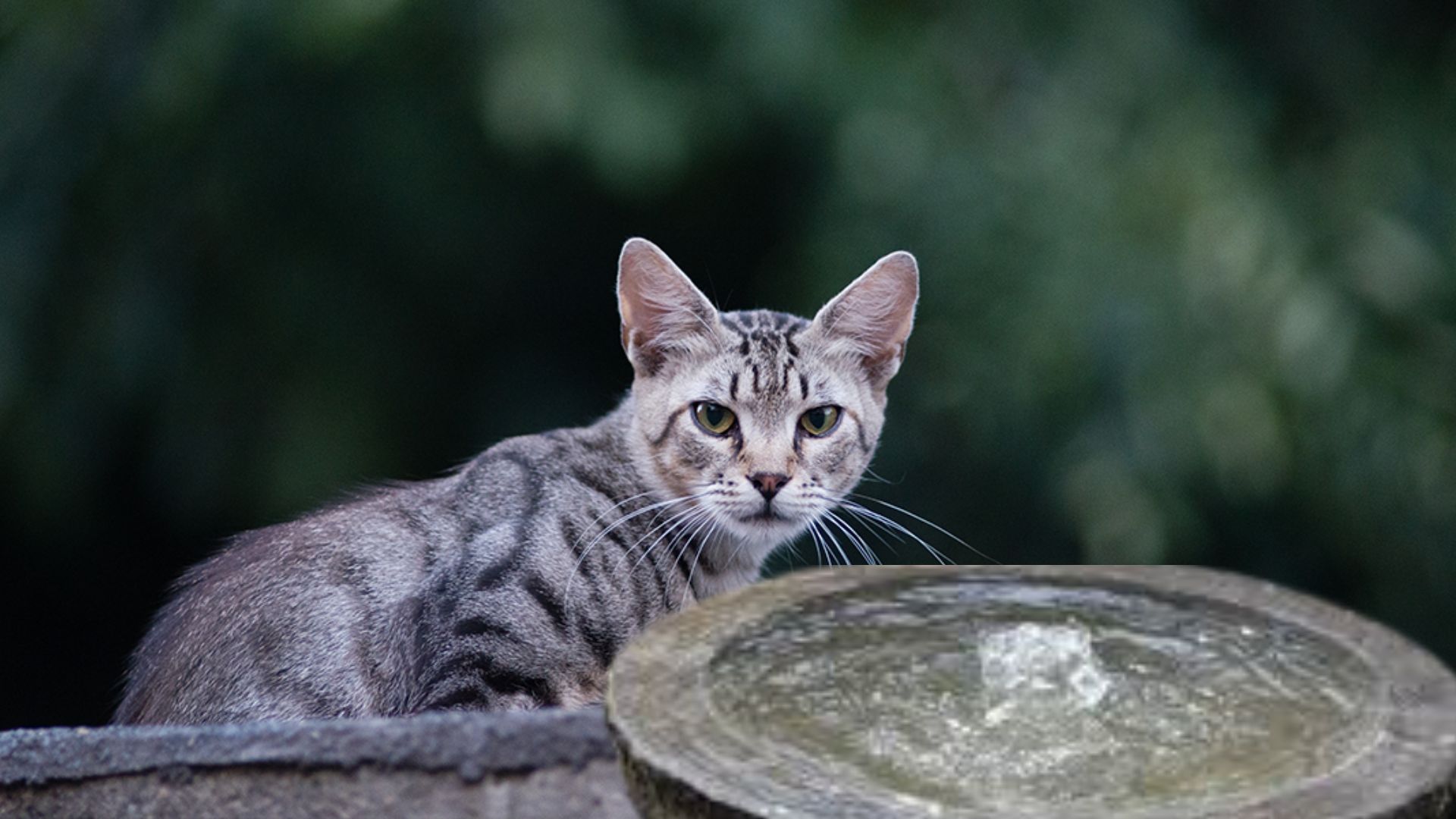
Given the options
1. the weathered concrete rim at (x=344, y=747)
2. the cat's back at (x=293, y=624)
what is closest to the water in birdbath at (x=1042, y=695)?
the weathered concrete rim at (x=344, y=747)

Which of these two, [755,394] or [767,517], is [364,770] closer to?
[767,517]

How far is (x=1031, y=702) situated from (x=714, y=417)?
1.32 m

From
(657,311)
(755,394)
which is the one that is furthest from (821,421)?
(657,311)

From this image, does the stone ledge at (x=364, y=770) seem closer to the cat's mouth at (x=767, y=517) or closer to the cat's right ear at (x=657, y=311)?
the cat's mouth at (x=767, y=517)

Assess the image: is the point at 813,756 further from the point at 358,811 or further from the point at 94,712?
the point at 94,712

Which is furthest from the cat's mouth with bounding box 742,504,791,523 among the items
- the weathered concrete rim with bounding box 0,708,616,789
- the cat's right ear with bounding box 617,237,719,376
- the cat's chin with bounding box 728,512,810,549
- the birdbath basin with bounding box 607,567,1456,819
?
the birdbath basin with bounding box 607,567,1456,819

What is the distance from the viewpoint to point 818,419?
3.16m

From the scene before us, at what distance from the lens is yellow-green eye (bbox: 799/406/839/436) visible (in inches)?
124

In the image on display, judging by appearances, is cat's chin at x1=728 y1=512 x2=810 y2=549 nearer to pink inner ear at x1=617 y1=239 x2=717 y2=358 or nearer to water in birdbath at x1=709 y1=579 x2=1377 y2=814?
pink inner ear at x1=617 y1=239 x2=717 y2=358

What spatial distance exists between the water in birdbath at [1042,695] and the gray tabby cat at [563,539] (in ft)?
2.62

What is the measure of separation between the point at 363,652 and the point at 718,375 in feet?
2.71

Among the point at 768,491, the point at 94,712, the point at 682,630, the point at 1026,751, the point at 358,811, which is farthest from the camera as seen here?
the point at 94,712

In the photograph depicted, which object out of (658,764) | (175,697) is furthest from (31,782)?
(658,764)

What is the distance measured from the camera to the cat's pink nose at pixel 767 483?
2.97 metres
